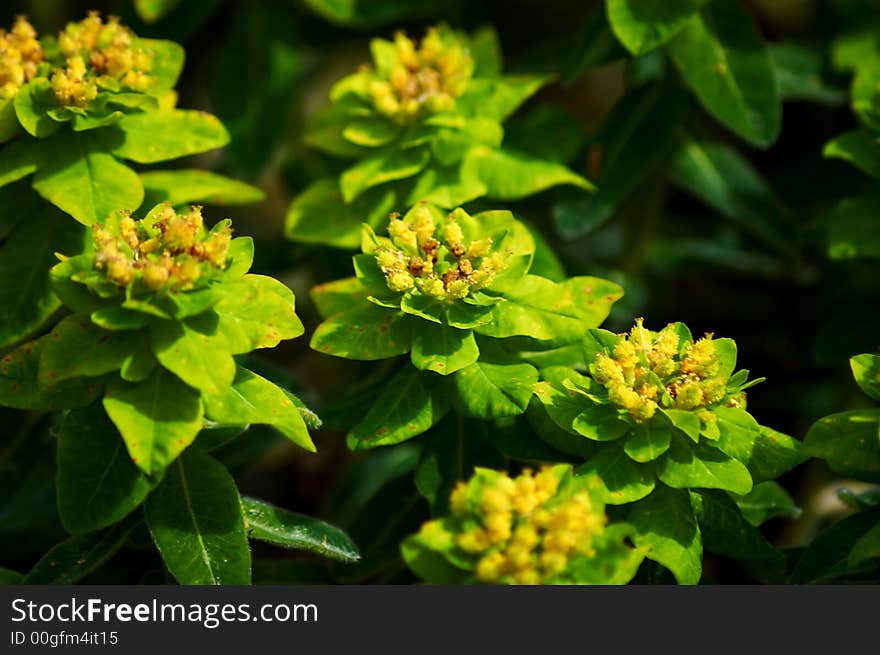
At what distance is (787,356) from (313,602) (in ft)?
5.49

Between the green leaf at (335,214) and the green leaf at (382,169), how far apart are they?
3cm

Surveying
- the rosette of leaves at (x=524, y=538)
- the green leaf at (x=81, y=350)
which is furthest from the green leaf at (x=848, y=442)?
the green leaf at (x=81, y=350)

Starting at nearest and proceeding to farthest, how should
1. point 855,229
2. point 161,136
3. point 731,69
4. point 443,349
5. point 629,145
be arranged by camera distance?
1. point 443,349
2. point 161,136
3. point 855,229
4. point 731,69
5. point 629,145

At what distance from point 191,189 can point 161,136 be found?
0.13 metres

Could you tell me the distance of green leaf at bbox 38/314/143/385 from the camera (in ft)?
4.61

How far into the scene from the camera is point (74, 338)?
4.72 ft

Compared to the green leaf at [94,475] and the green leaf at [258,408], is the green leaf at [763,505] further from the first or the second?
the green leaf at [94,475]

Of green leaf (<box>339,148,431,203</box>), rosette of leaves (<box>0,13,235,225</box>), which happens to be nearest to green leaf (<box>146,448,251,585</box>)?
rosette of leaves (<box>0,13,235,225</box>)

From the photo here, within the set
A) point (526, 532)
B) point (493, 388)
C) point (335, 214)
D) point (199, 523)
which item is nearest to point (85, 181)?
point (335, 214)

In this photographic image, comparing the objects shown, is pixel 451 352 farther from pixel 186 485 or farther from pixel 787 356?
pixel 787 356

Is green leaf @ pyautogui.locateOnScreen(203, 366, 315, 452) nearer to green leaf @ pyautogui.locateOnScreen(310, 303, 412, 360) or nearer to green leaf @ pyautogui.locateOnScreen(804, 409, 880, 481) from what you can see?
green leaf @ pyautogui.locateOnScreen(310, 303, 412, 360)

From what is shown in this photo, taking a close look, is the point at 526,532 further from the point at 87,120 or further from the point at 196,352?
the point at 87,120

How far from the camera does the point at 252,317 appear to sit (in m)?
1.46

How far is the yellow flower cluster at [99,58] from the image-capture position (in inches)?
65.1
